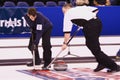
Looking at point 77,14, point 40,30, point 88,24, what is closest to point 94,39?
point 88,24

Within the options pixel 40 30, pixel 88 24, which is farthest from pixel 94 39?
pixel 40 30

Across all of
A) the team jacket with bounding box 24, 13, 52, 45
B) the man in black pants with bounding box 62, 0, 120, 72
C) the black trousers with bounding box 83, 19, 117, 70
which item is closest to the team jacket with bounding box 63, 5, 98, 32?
the man in black pants with bounding box 62, 0, 120, 72

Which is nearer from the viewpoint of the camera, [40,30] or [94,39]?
[94,39]

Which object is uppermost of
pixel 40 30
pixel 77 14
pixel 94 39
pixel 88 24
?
pixel 77 14

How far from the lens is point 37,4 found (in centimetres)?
2194

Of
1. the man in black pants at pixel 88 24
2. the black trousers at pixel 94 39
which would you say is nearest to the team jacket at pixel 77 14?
the man in black pants at pixel 88 24

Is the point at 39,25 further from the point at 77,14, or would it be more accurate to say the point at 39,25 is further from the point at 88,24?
the point at 88,24

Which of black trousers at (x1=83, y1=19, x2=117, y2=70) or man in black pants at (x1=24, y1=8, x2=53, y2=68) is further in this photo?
man in black pants at (x1=24, y1=8, x2=53, y2=68)

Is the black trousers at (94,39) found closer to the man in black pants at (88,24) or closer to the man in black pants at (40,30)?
the man in black pants at (88,24)

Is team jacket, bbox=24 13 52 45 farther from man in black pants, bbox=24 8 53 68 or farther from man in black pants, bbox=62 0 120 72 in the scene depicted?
man in black pants, bbox=62 0 120 72

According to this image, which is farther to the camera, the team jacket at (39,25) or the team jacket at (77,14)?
the team jacket at (39,25)

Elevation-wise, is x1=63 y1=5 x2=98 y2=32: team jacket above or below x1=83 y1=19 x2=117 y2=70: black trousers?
above

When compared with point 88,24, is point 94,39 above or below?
below

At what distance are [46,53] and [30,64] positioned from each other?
77cm
